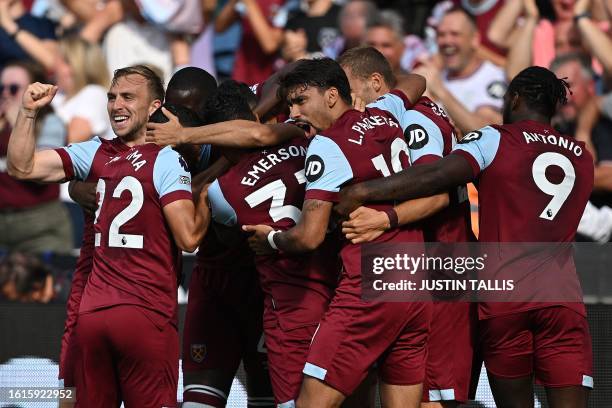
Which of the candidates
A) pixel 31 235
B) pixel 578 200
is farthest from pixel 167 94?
pixel 31 235

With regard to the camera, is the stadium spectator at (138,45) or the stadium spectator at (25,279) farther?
the stadium spectator at (138,45)

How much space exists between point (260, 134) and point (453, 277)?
1.34 m

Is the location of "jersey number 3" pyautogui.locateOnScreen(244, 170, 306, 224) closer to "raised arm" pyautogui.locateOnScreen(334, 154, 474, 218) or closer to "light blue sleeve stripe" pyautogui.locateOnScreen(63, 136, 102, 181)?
"raised arm" pyautogui.locateOnScreen(334, 154, 474, 218)

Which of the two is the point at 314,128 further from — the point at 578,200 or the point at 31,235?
the point at 31,235

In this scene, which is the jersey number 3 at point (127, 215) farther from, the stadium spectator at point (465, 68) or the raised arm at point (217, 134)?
the stadium spectator at point (465, 68)

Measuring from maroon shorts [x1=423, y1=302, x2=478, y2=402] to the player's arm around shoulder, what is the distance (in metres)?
1.41

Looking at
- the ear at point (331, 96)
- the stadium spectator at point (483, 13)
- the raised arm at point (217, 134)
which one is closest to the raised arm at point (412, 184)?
the ear at point (331, 96)

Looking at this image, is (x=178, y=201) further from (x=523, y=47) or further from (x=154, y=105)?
(x=523, y=47)

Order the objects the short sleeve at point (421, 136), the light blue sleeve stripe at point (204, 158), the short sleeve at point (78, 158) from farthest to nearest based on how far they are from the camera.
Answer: the light blue sleeve stripe at point (204, 158) → the short sleeve at point (78, 158) → the short sleeve at point (421, 136)

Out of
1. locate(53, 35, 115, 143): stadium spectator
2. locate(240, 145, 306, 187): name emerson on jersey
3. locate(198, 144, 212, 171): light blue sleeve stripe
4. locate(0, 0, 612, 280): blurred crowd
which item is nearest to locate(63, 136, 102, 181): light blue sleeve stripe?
locate(198, 144, 212, 171): light blue sleeve stripe

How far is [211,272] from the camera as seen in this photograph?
7.25 m

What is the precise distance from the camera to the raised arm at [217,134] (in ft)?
21.3

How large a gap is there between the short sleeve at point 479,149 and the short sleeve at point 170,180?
1448 mm

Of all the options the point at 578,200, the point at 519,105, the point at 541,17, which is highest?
the point at 541,17
